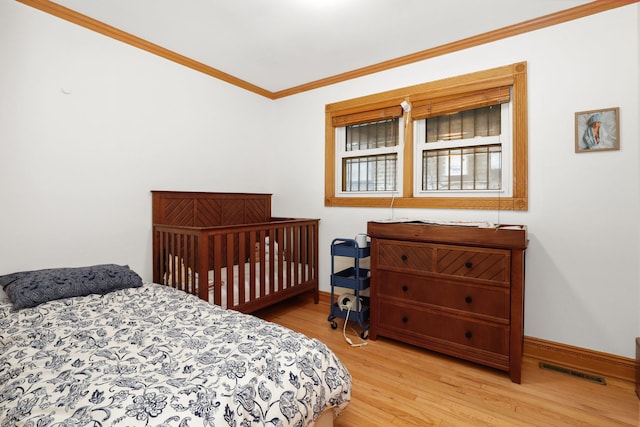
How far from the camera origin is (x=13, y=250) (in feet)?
6.26

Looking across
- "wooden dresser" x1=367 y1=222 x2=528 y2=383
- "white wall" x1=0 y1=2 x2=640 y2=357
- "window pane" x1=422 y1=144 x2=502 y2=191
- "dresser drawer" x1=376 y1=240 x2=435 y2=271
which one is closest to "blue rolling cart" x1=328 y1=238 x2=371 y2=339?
"wooden dresser" x1=367 y1=222 x2=528 y2=383

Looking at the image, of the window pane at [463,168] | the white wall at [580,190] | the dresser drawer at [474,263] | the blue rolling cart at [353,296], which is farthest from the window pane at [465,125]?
the blue rolling cart at [353,296]

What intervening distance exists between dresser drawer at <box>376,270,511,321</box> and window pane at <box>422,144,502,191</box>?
94 centimetres

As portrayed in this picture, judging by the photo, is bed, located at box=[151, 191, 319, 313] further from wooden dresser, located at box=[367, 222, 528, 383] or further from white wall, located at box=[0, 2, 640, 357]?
wooden dresser, located at box=[367, 222, 528, 383]

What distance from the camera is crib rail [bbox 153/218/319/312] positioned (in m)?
2.18

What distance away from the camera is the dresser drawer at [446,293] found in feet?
6.23

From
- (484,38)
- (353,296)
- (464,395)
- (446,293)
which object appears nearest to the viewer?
(464,395)

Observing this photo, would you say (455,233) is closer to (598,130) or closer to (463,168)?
(463,168)

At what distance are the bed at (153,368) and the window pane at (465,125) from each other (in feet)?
7.11

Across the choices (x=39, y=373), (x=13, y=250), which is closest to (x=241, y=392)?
(x=39, y=373)

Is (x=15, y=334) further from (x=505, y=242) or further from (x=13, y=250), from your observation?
(x=505, y=242)

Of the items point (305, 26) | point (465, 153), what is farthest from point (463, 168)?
point (305, 26)

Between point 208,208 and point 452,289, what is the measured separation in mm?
2301

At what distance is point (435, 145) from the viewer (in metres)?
2.69
